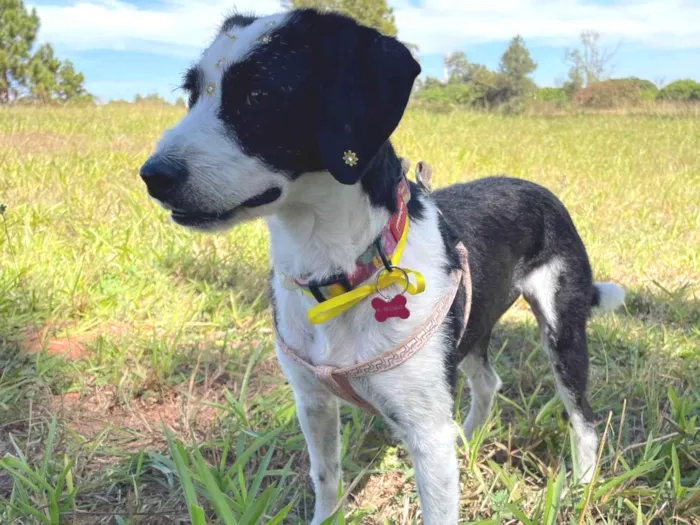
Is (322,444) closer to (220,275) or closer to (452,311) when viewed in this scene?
(452,311)

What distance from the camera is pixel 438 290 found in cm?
184

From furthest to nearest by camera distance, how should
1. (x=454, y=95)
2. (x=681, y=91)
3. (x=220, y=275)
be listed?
(x=454, y=95) < (x=681, y=91) < (x=220, y=275)

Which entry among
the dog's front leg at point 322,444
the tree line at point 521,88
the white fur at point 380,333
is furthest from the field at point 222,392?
the tree line at point 521,88

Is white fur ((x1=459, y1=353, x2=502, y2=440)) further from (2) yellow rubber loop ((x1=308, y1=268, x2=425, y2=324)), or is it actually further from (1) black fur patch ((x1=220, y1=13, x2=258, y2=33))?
(1) black fur patch ((x1=220, y1=13, x2=258, y2=33))

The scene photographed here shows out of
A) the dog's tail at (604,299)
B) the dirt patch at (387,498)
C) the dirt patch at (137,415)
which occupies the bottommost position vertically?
the dirt patch at (387,498)

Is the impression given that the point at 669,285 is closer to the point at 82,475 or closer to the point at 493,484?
the point at 493,484

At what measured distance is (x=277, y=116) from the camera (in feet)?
5.13

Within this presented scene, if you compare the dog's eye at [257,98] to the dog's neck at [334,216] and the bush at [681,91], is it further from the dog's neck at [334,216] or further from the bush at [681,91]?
the bush at [681,91]

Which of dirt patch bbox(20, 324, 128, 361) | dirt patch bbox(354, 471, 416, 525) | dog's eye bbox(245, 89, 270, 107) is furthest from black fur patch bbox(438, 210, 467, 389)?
dirt patch bbox(20, 324, 128, 361)

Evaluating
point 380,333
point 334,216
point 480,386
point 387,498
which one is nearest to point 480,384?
point 480,386

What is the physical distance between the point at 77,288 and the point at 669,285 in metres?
3.82

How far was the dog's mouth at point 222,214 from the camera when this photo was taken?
1586mm

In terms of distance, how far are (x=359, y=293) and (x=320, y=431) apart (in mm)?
628

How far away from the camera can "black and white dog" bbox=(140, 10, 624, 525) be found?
1.54m
